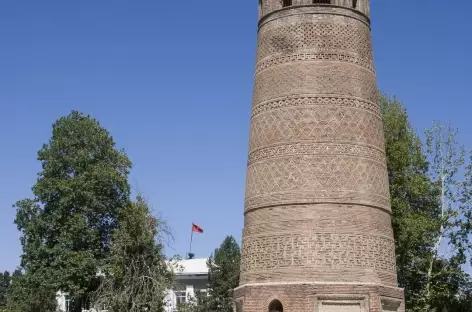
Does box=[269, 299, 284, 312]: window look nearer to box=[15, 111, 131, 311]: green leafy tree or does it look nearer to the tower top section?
the tower top section

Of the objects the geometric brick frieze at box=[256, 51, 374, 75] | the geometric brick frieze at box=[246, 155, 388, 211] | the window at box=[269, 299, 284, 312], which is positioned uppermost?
the geometric brick frieze at box=[256, 51, 374, 75]

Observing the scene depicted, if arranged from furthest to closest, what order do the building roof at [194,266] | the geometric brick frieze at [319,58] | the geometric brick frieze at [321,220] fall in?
the building roof at [194,266] < the geometric brick frieze at [319,58] < the geometric brick frieze at [321,220]

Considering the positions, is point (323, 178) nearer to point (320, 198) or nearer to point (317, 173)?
point (317, 173)

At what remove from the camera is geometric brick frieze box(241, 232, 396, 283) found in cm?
1206

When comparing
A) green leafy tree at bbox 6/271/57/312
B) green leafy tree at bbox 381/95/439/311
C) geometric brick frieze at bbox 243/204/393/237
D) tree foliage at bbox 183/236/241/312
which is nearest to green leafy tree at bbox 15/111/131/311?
green leafy tree at bbox 6/271/57/312

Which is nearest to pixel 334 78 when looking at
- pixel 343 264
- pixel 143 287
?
pixel 343 264

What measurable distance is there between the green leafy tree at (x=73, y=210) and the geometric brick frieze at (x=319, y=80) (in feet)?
34.3

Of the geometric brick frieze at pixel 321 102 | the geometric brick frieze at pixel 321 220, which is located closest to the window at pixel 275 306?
the geometric brick frieze at pixel 321 220

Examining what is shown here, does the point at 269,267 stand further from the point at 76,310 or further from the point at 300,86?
the point at 76,310

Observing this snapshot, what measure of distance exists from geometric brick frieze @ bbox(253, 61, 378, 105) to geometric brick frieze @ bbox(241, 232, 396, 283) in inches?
114

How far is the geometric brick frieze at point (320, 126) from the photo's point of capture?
41.9 ft

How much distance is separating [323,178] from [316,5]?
3.69 metres

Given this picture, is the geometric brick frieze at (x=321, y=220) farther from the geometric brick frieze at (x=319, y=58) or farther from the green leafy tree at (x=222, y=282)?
the green leafy tree at (x=222, y=282)

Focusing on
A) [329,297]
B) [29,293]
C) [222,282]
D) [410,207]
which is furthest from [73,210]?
[329,297]
